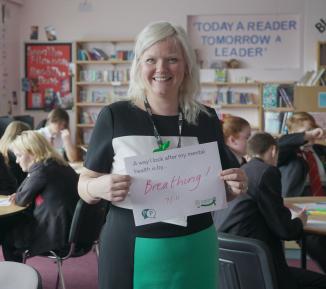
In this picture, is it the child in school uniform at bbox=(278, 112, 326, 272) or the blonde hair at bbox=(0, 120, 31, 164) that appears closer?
the child in school uniform at bbox=(278, 112, 326, 272)

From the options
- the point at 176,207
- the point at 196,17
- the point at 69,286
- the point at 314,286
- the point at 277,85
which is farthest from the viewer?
the point at 196,17

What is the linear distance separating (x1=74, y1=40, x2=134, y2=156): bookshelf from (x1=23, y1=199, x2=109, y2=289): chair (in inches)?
177

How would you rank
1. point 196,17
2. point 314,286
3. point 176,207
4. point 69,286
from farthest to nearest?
point 196,17 → point 69,286 → point 314,286 → point 176,207

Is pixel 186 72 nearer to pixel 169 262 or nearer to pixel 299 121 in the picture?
pixel 169 262

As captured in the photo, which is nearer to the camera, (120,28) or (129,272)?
(129,272)

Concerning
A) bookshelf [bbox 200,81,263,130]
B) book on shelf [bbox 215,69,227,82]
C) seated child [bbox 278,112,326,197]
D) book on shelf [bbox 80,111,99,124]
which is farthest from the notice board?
seated child [bbox 278,112,326,197]

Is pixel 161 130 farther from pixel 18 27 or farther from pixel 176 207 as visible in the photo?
pixel 18 27

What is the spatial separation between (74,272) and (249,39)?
4.98 meters

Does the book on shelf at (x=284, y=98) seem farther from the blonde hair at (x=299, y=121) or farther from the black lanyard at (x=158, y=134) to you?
the black lanyard at (x=158, y=134)

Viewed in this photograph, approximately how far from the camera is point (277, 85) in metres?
7.15

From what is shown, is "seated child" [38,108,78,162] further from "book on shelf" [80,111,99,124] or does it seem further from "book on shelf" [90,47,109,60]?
"book on shelf" [90,47,109,60]

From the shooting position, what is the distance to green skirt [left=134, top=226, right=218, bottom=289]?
4.58ft

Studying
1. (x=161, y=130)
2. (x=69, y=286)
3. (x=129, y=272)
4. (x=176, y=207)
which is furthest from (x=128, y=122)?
(x=69, y=286)

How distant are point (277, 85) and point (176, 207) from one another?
6083mm
